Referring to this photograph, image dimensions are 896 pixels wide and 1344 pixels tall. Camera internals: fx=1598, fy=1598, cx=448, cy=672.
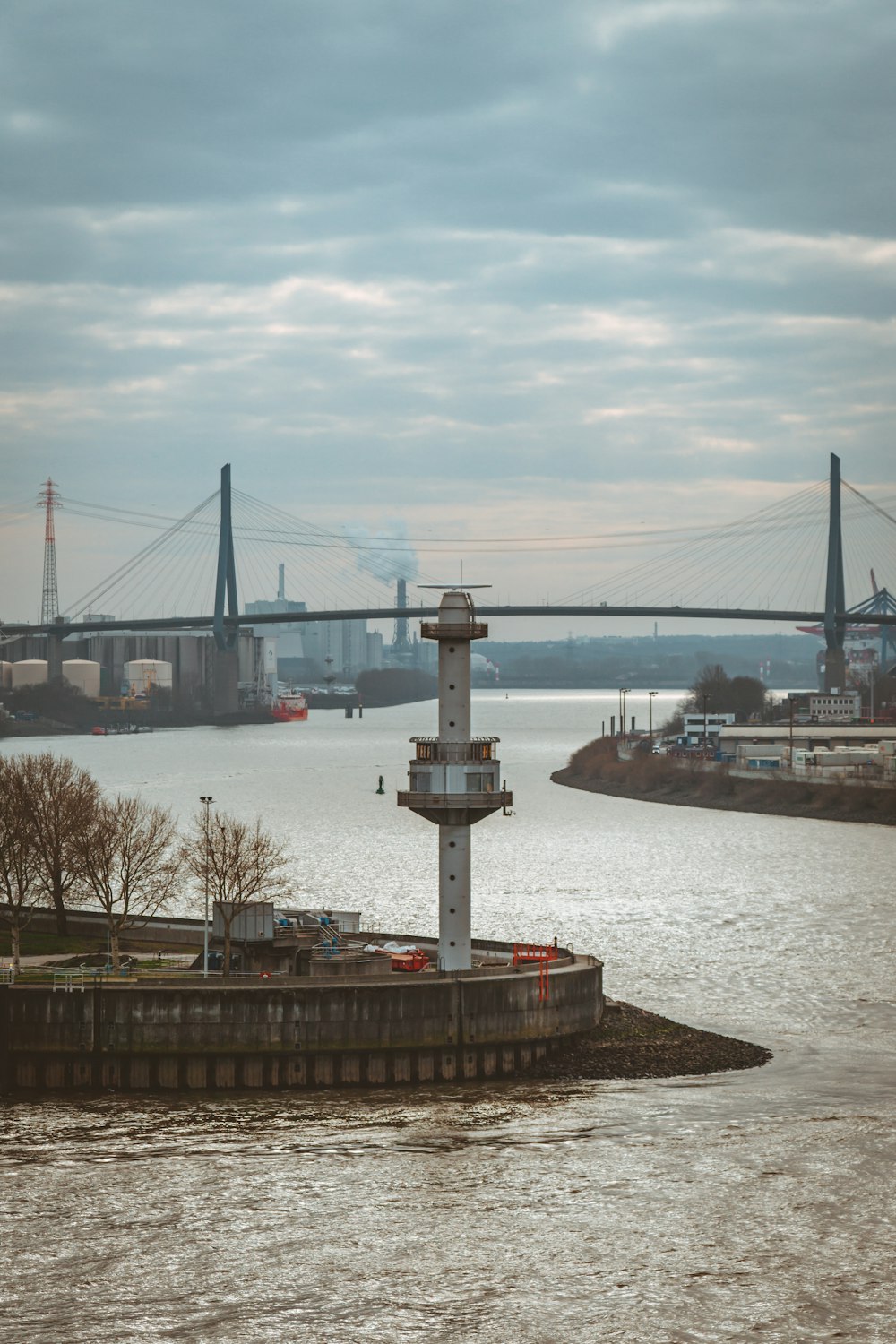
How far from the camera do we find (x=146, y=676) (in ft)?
433

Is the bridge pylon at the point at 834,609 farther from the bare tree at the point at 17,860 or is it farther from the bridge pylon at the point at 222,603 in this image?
the bare tree at the point at 17,860

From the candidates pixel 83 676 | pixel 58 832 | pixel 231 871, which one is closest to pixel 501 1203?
pixel 231 871

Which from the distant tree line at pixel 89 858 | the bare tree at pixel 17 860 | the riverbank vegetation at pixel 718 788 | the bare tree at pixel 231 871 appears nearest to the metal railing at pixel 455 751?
the bare tree at pixel 231 871

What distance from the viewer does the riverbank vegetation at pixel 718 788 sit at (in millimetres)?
54344

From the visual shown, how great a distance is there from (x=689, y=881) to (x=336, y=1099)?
21.1 m

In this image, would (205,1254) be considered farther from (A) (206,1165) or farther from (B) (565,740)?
(B) (565,740)

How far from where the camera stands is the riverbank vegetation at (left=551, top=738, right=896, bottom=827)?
5434 centimetres

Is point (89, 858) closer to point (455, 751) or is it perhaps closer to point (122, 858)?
point (122, 858)

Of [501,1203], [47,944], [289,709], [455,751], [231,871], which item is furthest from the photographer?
[289,709]

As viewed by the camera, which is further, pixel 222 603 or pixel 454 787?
pixel 222 603

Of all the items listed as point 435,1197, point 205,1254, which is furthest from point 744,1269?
point 205,1254

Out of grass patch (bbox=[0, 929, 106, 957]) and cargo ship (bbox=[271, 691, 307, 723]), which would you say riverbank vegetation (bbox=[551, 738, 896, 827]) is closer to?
grass patch (bbox=[0, 929, 106, 957])

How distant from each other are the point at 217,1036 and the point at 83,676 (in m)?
116

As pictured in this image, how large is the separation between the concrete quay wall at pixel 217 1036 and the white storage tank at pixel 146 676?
11450cm
